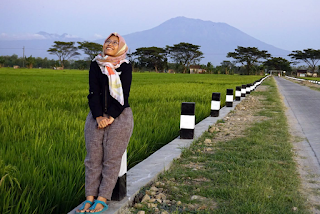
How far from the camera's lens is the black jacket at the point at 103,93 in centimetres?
275

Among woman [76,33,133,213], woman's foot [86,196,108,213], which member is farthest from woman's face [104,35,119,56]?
woman's foot [86,196,108,213]

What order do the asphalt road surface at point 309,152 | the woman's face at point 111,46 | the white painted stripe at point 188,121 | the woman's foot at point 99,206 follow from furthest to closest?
the white painted stripe at point 188,121, the asphalt road surface at point 309,152, the woman's face at point 111,46, the woman's foot at point 99,206

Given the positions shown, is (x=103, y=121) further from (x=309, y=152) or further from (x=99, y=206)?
(x=309, y=152)

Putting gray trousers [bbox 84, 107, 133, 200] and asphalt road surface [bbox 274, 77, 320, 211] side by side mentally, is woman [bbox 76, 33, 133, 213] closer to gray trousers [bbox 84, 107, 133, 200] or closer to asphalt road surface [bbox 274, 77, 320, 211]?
gray trousers [bbox 84, 107, 133, 200]

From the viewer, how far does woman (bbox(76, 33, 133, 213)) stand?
274 centimetres

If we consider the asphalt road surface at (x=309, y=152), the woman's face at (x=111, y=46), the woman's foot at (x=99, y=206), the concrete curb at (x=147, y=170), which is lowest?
the asphalt road surface at (x=309, y=152)

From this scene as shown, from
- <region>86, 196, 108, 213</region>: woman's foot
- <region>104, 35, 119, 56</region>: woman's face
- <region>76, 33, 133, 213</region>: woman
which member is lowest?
<region>86, 196, 108, 213</region>: woman's foot

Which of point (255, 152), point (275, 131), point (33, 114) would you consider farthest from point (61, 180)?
point (275, 131)

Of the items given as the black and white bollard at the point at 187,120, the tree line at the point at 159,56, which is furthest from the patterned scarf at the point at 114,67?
the tree line at the point at 159,56

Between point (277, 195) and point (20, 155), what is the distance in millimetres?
2685

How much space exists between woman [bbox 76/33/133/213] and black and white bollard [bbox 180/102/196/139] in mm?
3010

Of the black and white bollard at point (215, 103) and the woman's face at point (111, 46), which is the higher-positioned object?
the woman's face at point (111, 46)

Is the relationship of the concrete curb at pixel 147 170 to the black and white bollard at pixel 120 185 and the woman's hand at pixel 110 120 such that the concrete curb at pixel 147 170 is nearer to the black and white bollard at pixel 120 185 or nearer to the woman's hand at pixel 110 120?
the black and white bollard at pixel 120 185

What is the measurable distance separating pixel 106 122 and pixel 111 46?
24.2 inches
